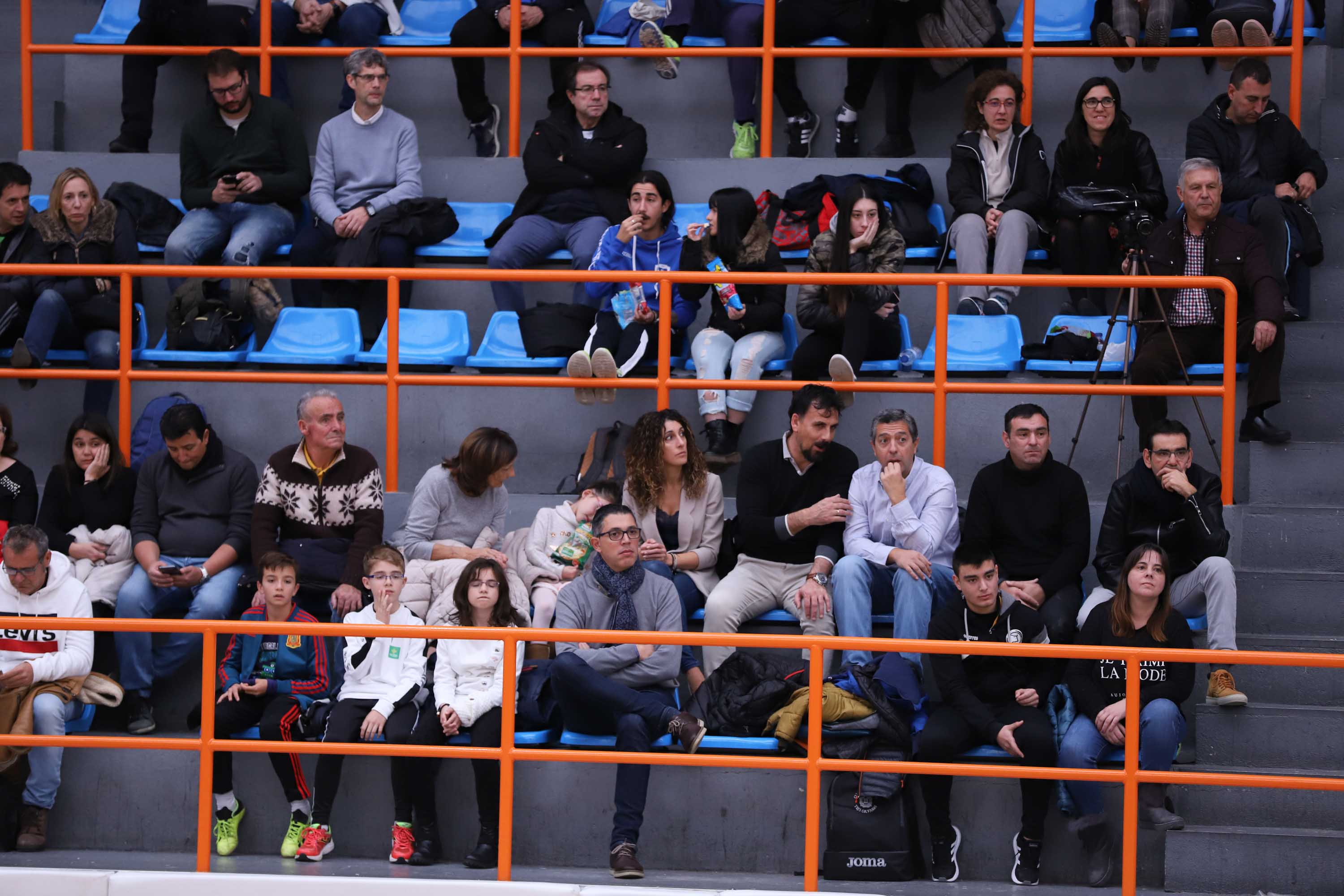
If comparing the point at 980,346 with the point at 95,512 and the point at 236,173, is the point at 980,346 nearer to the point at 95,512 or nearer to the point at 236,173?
the point at 236,173

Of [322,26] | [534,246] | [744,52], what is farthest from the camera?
[322,26]

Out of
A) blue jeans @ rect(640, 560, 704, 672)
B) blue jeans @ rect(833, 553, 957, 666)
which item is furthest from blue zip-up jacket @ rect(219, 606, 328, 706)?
blue jeans @ rect(833, 553, 957, 666)

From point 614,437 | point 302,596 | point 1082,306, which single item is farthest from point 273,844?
point 1082,306

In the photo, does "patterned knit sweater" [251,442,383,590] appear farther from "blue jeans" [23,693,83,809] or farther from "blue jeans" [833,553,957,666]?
"blue jeans" [833,553,957,666]

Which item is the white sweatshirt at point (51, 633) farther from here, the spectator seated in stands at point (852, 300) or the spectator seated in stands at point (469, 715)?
the spectator seated in stands at point (852, 300)

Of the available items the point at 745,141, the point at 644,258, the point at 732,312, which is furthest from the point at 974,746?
the point at 745,141

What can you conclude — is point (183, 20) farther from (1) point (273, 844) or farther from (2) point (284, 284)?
(1) point (273, 844)

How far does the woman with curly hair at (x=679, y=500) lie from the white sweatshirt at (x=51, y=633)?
98.8 inches

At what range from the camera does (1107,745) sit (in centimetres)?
683

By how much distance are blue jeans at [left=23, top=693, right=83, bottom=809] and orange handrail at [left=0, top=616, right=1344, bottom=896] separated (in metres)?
0.23

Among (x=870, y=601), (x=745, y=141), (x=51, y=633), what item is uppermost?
(x=745, y=141)

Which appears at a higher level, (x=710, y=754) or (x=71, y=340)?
(x=71, y=340)

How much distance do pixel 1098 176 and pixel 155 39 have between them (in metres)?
5.89

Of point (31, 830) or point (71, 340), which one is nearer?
point (31, 830)
